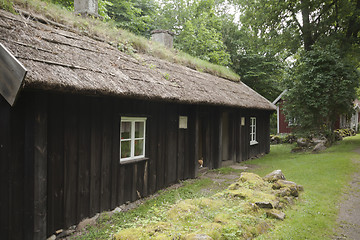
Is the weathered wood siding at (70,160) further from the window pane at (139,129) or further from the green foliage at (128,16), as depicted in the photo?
the green foliage at (128,16)

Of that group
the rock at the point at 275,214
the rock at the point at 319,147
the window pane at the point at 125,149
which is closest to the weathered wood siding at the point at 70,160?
the window pane at the point at 125,149

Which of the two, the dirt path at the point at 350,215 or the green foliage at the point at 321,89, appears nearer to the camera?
the dirt path at the point at 350,215

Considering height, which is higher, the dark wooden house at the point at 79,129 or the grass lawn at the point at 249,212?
the dark wooden house at the point at 79,129

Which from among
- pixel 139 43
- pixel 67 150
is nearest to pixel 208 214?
pixel 67 150

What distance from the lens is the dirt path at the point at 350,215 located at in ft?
14.1

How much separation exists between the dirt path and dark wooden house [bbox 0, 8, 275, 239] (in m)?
3.98

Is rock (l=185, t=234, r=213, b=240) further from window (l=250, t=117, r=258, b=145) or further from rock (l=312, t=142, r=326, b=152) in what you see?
rock (l=312, t=142, r=326, b=152)

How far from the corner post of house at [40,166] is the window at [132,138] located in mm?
1833

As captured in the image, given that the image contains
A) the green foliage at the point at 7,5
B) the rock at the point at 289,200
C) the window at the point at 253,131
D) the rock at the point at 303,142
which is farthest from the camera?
the rock at the point at 303,142

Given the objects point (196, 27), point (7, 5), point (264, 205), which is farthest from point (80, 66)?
point (196, 27)

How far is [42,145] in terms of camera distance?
12.8 feet

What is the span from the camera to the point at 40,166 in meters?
3.86

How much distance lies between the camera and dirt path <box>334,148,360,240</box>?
4311mm

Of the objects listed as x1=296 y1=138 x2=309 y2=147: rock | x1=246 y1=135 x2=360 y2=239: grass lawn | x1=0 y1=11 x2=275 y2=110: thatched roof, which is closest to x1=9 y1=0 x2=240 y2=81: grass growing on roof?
x1=0 y1=11 x2=275 y2=110: thatched roof
